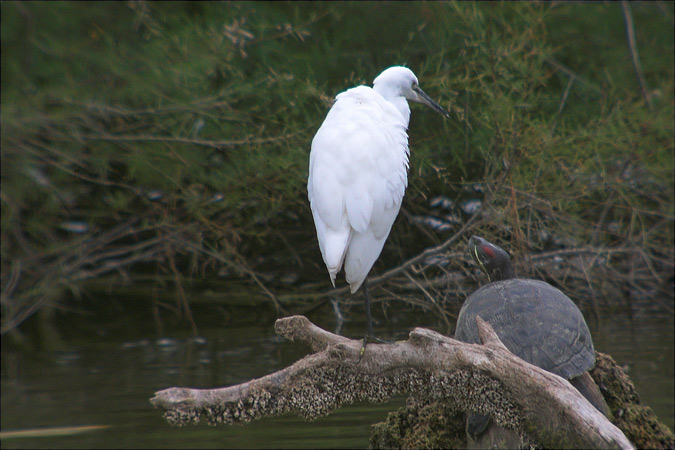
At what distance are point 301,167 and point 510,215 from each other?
71.0 inches

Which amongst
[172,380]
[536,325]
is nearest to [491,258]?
[536,325]

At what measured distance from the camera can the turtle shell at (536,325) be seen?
3.56 metres

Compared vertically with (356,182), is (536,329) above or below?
below

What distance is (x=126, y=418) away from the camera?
18.1 feet

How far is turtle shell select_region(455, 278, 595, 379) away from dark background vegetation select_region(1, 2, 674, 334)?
1448 mm

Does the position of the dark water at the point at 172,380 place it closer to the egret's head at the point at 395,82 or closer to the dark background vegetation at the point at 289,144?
the dark background vegetation at the point at 289,144

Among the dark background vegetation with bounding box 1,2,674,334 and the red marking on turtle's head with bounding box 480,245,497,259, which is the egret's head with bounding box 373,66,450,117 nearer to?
the red marking on turtle's head with bounding box 480,245,497,259

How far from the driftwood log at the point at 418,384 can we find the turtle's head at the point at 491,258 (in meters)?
1.19

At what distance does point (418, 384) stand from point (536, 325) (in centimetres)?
92

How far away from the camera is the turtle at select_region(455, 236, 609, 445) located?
354cm

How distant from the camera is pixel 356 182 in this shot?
338cm

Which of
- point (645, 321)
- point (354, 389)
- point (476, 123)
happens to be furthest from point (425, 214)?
point (354, 389)

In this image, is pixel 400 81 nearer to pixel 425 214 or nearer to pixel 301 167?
pixel 301 167

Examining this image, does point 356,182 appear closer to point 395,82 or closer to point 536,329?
point 395,82
